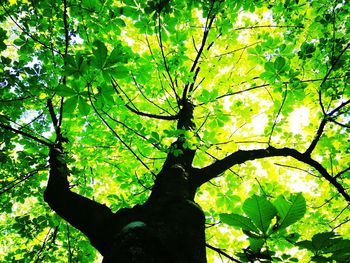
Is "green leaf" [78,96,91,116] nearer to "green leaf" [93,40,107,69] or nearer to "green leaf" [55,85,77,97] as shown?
"green leaf" [55,85,77,97]

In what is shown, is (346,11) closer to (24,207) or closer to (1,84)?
(1,84)

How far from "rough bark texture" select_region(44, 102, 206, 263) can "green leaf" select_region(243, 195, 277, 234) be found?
0.93 metres

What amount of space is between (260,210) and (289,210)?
3.0 inches

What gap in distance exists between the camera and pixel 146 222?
1822 mm

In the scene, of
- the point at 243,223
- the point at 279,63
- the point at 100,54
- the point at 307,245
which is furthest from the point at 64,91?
the point at 279,63

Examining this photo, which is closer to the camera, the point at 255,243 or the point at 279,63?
the point at 255,243

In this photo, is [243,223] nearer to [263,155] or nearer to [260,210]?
[260,210]

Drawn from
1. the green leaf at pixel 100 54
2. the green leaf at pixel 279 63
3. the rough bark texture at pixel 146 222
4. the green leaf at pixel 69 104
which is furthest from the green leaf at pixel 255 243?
the green leaf at pixel 279 63

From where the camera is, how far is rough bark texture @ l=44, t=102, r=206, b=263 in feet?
4.90

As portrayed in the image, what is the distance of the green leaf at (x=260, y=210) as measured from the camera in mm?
648

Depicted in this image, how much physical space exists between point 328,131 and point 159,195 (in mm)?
3560

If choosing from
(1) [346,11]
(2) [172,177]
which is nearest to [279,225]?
(2) [172,177]

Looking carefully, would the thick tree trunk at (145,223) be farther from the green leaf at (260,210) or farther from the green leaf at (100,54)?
the green leaf at (100,54)

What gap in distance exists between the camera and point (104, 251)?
1802 millimetres
